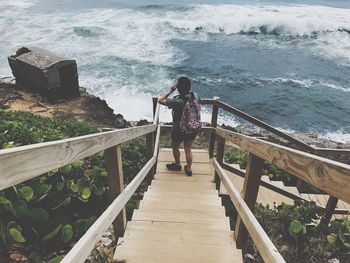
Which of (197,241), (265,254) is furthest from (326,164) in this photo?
(197,241)

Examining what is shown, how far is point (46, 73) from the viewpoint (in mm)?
11484

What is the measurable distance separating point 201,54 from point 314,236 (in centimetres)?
1891

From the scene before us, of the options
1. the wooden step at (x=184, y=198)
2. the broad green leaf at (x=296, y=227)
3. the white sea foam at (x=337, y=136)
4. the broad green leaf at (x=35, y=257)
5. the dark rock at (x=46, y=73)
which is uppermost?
the broad green leaf at (x=35, y=257)

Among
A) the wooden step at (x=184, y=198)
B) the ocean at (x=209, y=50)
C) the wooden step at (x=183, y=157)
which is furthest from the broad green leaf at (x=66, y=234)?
the ocean at (x=209, y=50)

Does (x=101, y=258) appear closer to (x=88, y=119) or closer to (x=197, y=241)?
(x=197, y=241)

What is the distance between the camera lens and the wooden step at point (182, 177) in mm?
5484

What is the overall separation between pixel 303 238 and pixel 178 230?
1.39 m

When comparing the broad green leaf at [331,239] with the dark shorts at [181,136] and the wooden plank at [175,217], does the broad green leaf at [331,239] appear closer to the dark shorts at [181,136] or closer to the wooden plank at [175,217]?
the wooden plank at [175,217]

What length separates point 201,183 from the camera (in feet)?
17.4

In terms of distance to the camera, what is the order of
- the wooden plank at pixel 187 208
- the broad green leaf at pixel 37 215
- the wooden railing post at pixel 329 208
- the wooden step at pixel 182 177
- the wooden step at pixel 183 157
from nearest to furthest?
the broad green leaf at pixel 37 215 → the wooden plank at pixel 187 208 → the wooden railing post at pixel 329 208 → the wooden step at pixel 182 177 → the wooden step at pixel 183 157

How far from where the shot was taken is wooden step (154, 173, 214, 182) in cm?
548

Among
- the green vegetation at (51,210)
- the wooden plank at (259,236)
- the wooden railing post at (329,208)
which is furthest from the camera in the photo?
the wooden railing post at (329,208)

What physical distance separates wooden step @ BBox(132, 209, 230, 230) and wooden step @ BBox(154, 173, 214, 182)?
177cm

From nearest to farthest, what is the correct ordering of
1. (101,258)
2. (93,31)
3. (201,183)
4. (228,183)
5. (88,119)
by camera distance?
(101,258) < (228,183) < (201,183) < (88,119) < (93,31)
